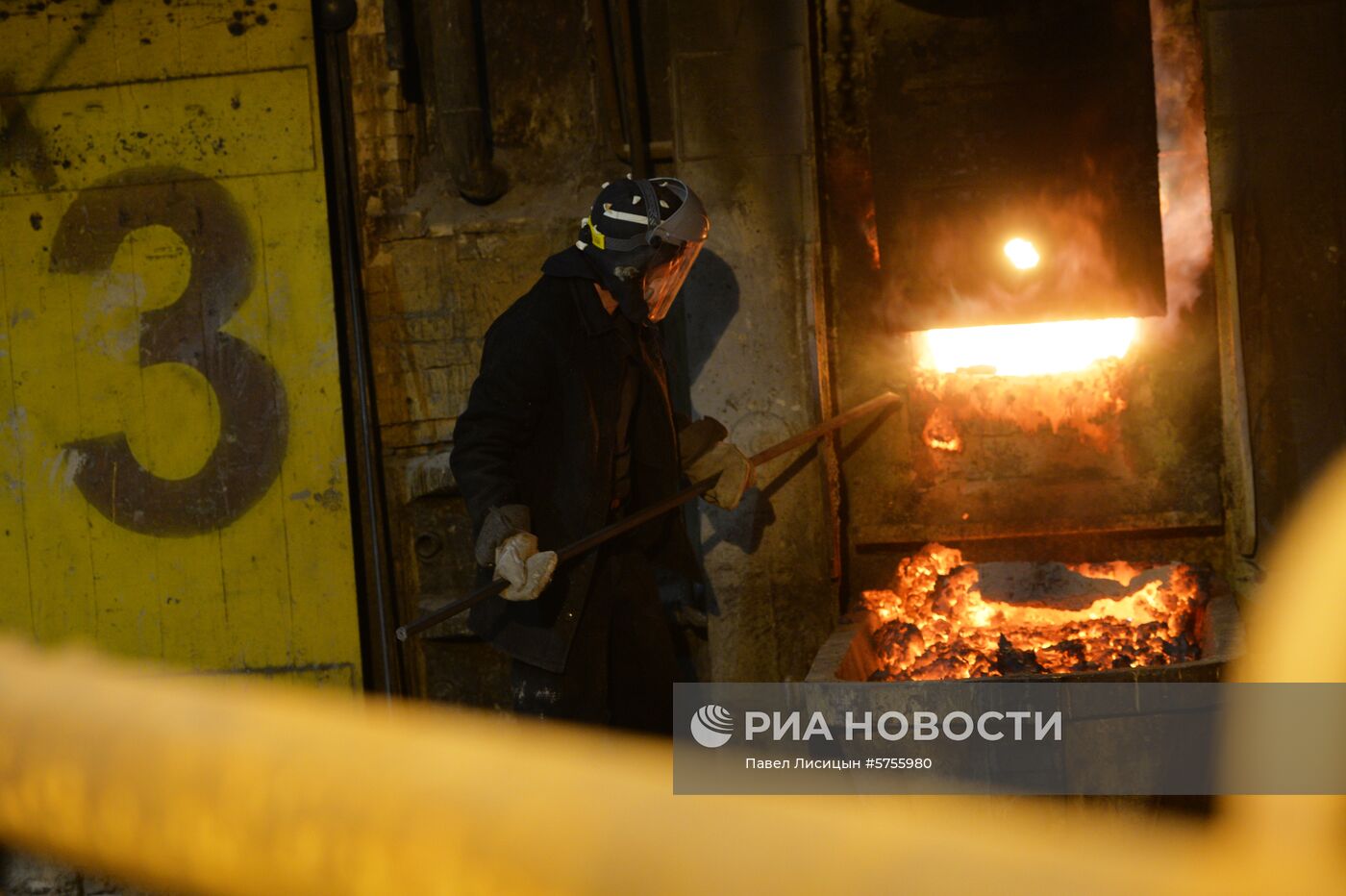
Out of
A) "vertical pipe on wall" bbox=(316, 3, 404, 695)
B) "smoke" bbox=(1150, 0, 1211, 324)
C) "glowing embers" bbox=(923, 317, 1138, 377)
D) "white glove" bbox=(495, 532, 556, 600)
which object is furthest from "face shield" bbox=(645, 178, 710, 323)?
"smoke" bbox=(1150, 0, 1211, 324)

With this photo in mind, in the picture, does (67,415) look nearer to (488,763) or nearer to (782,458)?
(782,458)

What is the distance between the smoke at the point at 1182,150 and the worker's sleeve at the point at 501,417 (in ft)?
8.79

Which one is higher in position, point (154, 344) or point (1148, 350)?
point (154, 344)

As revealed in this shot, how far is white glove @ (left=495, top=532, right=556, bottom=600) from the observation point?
4.20 metres

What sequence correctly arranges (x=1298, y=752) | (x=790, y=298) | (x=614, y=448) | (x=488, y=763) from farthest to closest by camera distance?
(x=790, y=298) < (x=614, y=448) < (x=1298, y=752) < (x=488, y=763)

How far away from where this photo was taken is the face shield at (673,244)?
453cm

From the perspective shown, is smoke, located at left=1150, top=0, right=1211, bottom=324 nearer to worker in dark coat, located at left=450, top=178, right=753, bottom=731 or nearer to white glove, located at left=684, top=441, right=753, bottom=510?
white glove, located at left=684, top=441, right=753, bottom=510

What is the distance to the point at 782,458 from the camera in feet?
18.5

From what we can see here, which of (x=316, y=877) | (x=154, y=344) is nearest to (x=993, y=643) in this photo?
(x=154, y=344)

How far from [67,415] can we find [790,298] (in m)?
3.28

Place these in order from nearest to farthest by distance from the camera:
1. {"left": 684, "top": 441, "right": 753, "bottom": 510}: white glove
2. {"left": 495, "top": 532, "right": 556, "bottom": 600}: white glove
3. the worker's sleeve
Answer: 1. {"left": 495, "top": 532, "right": 556, "bottom": 600}: white glove
2. the worker's sleeve
3. {"left": 684, "top": 441, "right": 753, "bottom": 510}: white glove

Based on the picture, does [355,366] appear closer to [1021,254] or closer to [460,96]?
[460,96]

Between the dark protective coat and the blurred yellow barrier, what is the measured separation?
3.01 metres

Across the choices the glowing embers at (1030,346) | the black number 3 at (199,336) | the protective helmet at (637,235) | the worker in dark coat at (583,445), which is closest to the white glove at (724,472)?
the worker in dark coat at (583,445)
